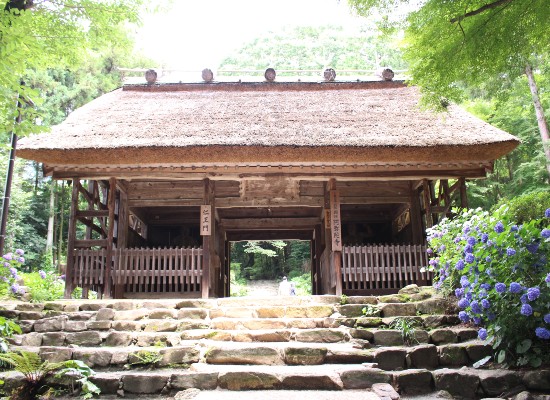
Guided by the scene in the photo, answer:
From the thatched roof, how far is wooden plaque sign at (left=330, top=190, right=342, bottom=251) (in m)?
0.98

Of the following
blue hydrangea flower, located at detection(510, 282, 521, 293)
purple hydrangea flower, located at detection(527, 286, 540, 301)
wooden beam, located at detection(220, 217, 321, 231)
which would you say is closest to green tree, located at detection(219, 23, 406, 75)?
wooden beam, located at detection(220, 217, 321, 231)

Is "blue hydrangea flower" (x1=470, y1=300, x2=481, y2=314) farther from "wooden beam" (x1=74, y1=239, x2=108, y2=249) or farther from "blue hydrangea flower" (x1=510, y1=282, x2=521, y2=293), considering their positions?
"wooden beam" (x1=74, y1=239, x2=108, y2=249)

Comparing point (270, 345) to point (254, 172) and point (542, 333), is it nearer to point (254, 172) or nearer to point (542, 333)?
point (542, 333)

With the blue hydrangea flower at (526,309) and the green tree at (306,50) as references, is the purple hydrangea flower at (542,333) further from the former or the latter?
the green tree at (306,50)

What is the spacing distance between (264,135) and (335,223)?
2.35 m

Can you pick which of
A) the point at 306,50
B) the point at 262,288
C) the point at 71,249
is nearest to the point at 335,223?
the point at 71,249

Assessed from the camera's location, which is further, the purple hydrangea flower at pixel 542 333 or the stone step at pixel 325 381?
the stone step at pixel 325 381

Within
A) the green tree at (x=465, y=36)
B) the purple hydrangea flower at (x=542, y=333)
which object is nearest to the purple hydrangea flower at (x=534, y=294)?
the purple hydrangea flower at (x=542, y=333)

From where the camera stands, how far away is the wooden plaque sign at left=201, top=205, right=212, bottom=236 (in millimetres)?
9102

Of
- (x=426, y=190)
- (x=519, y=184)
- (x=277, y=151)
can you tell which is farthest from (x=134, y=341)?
(x=519, y=184)

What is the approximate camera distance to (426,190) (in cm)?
967

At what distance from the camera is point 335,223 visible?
912 centimetres

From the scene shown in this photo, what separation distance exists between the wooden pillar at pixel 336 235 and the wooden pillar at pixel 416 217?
84.6 inches

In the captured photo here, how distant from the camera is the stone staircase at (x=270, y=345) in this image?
4.58m
